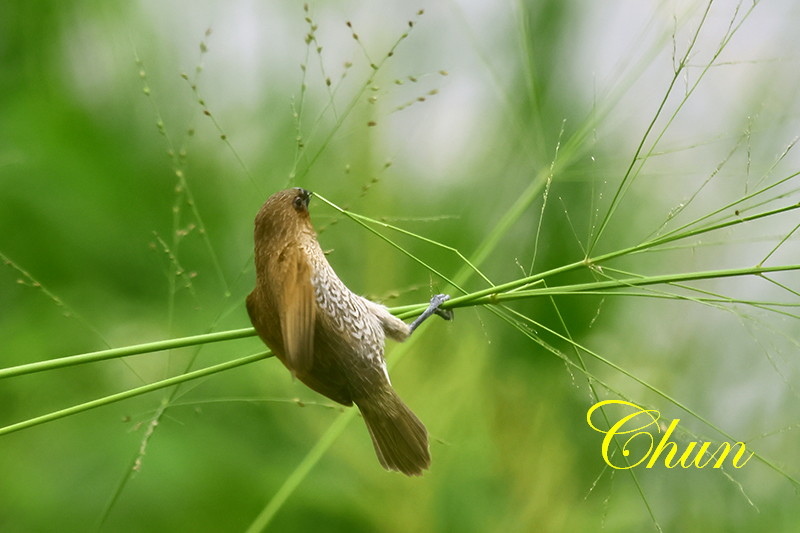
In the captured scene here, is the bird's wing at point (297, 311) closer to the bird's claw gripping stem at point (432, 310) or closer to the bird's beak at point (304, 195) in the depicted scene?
the bird's beak at point (304, 195)

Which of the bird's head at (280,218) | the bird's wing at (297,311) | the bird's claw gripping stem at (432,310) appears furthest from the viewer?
the bird's claw gripping stem at (432,310)

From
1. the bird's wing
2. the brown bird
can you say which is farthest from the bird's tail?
the bird's wing

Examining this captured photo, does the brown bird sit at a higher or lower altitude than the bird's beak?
lower

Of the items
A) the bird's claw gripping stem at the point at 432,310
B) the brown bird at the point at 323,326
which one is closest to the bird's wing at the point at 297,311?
the brown bird at the point at 323,326

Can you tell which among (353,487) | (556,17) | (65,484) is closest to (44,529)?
(65,484)

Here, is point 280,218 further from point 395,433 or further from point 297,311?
point 395,433

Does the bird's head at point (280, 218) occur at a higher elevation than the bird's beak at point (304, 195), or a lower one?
lower

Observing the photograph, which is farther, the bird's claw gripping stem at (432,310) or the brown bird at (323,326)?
the bird's claw gripping stem at (432,310)

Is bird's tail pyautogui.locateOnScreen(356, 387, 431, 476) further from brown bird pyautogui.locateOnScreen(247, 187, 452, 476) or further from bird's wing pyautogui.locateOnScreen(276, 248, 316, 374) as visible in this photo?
bird's wing pyautogui.locateOnScreen(276, 248, 316, 374)

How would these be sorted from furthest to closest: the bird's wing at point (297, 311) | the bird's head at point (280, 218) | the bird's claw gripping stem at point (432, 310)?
the bird's claw gripping stem at point (432, 310) < the bird's head at point (280, 218) < the bird's wing at point (297, 311)
